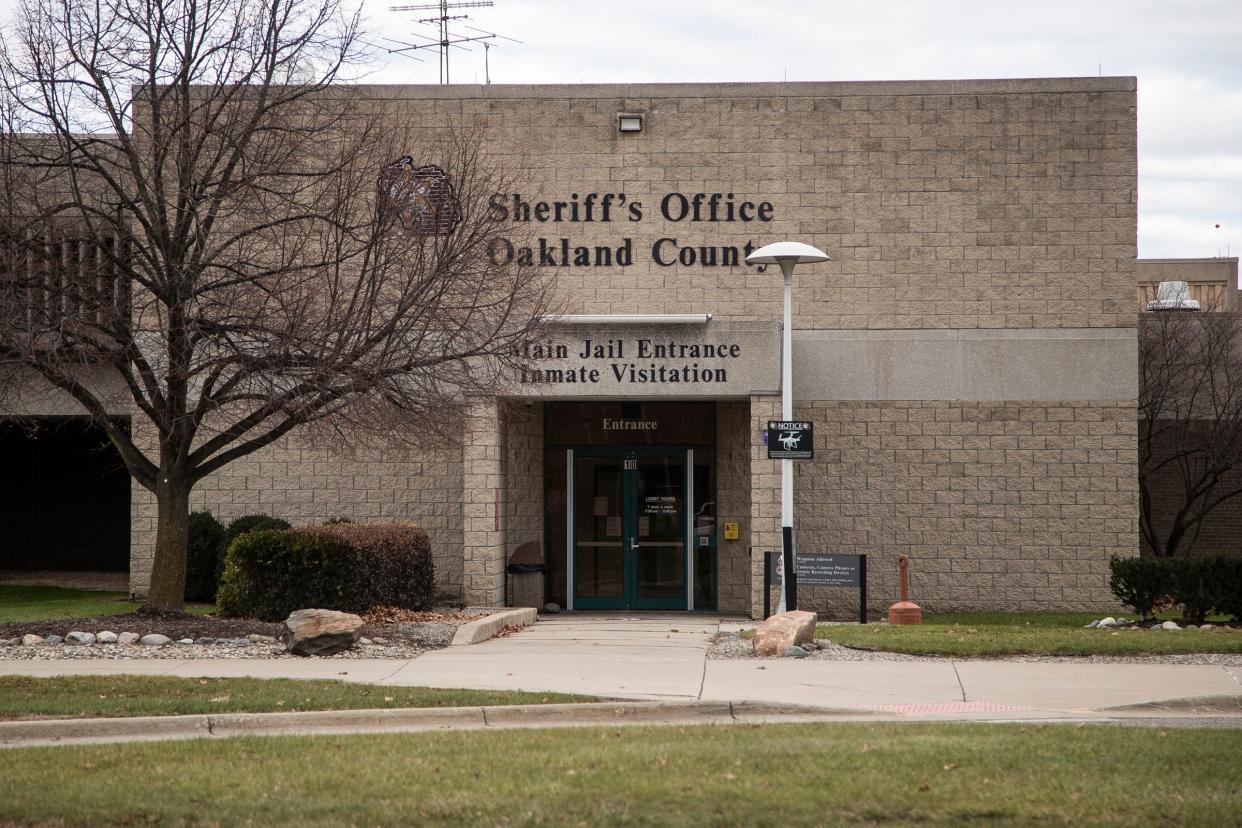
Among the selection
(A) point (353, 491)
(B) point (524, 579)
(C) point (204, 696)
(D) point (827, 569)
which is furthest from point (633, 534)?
(C) point (204, 696)

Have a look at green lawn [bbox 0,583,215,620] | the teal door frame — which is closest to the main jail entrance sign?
the teal door frame

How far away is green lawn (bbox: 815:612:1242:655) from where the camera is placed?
1359cm

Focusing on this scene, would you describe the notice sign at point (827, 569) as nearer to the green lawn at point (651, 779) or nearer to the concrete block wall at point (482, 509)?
the concrete block wall at point (482, 509)

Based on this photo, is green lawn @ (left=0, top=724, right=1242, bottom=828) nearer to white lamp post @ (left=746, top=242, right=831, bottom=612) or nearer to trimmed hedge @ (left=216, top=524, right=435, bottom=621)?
trimmed hedge @ (left=216, top=524, right=435, bottom=621)

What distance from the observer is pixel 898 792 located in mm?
7031

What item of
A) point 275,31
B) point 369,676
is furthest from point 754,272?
point 369,676

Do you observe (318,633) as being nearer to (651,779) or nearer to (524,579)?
(651,779)

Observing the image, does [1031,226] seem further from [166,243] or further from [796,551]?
[166,243]

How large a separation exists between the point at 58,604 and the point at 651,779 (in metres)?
15.4

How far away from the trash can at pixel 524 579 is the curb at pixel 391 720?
9.90 meters

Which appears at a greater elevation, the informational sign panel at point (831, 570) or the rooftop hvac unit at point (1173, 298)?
the rooftop hvac unit at point (1173, 298)

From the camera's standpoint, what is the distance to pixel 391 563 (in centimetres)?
1734

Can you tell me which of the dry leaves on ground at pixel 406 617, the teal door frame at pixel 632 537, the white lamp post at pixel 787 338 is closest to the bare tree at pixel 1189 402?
the teal door frame at pixel 632 537

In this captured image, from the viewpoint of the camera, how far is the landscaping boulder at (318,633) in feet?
43.7
